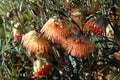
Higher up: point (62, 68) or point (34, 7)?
point (34, 7)

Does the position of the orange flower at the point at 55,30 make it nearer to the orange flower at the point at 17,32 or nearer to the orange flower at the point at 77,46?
the orange flower at the point at 77,46

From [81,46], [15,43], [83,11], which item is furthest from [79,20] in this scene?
[15,43]

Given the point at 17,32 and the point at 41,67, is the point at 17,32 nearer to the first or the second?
the point at 17,32

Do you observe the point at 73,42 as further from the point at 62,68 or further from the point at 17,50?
the point at 17,50

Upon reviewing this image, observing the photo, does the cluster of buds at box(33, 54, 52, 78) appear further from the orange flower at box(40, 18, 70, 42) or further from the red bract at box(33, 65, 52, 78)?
the orange flower at box(40, 18, 70, 42)

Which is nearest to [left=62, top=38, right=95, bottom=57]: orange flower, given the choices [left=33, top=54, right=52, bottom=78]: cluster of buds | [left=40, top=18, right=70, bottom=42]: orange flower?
[left=40, top=18, right=70, bottom=42]: orange flower

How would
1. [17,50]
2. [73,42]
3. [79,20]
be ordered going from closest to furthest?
[73,42]
[79,20]
[17,50]

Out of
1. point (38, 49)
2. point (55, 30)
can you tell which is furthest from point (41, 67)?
point (55, 30)
